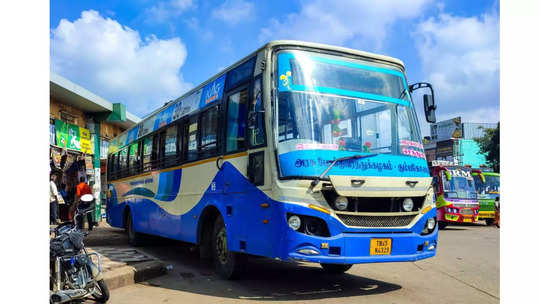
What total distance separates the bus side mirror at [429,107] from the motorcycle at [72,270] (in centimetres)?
492

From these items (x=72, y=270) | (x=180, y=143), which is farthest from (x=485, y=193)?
(x=72, y=270)

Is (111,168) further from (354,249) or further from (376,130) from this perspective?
(354,249)

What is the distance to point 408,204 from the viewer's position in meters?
6.35

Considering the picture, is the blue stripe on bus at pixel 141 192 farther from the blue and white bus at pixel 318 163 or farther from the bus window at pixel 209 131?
the blue and white bus at pixel 318 163

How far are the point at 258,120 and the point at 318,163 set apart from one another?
1.03 metres

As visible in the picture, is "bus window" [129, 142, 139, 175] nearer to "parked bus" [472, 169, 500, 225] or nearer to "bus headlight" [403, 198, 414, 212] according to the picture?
"bus headlight" [403, 198, 414, 212]

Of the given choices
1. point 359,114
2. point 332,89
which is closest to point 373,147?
point 359,114

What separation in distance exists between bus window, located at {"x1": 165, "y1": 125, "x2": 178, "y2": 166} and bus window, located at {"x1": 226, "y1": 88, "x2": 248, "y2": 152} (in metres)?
2.60

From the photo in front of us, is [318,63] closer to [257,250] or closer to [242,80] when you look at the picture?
[242,80]

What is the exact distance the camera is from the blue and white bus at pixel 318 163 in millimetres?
5898

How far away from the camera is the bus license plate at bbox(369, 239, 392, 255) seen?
601 cm

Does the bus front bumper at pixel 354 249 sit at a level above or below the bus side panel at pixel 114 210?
above

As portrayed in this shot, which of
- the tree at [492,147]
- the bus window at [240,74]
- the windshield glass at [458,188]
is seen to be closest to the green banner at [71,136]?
the bus window at [240,74]
